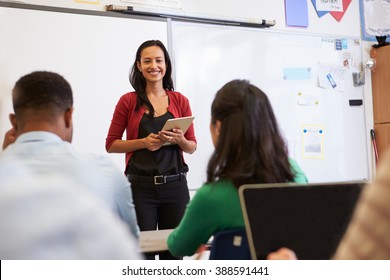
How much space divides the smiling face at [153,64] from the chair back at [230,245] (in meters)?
1.50

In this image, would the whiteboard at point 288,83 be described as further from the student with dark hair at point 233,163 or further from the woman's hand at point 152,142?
the student with dark hair at point 233,163

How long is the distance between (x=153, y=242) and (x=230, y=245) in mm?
389

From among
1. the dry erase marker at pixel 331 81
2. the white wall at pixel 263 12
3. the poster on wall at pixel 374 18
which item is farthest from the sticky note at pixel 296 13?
the poster on wall at pixel 374 18

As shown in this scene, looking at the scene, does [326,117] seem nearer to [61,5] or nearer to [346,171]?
[346,171]

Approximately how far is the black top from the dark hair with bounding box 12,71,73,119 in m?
1.05

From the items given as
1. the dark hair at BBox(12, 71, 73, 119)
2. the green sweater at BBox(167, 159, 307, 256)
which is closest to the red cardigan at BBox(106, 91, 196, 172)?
the dark hair at BBox(12, 71, 73, 119)

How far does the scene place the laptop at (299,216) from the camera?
1004mm

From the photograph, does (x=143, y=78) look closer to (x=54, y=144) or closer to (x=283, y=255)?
(x=54, y=144)

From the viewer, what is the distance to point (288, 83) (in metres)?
3.82

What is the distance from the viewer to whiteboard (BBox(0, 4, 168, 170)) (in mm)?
2777

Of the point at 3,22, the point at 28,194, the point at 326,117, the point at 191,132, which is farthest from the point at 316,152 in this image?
the point at 28,194

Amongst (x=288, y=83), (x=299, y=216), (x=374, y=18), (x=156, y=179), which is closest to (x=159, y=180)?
(x=156, y=179)

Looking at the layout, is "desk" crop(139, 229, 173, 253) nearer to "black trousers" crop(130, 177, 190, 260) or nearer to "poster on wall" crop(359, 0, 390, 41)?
"black trousers" crop(130, 177, 190, 260)
